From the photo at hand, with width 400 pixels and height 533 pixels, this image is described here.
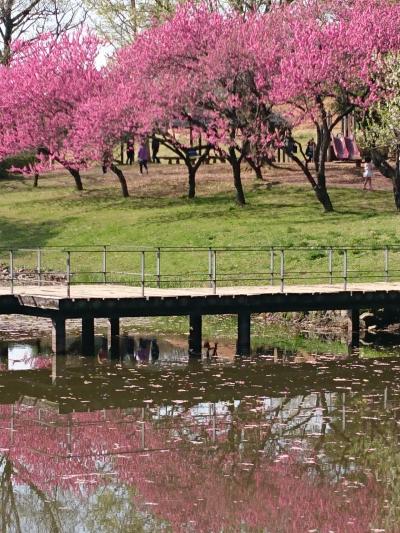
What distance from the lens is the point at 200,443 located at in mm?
24703

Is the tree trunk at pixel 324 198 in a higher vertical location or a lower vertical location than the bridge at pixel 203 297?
higher

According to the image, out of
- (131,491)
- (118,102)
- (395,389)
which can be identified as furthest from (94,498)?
(118,102)

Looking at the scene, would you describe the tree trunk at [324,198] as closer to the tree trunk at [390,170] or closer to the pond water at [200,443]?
the tree trunk at [390,170]

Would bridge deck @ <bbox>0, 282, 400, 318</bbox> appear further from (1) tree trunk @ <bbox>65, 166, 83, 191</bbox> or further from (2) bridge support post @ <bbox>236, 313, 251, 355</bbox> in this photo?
(1) tree trunk @ <bbox>65, 166, 83, 191</bbox>

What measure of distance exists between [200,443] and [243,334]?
37.9ft

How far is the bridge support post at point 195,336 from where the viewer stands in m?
35.8

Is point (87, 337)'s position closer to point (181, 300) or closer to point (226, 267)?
point (181, 300)

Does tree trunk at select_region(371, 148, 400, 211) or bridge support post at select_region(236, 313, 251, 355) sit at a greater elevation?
tree trunk at select_region(371, 148, 400, 211)

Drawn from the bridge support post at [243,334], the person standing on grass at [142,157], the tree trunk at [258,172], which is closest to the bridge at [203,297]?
the bridge support post at [243,334]

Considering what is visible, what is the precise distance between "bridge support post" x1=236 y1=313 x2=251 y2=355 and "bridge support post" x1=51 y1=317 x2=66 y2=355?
486 centimetres

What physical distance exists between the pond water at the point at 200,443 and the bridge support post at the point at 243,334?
82 cm

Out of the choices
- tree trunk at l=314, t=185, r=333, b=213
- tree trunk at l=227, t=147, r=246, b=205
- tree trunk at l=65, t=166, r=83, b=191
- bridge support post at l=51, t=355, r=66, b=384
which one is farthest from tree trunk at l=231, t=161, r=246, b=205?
bridge support post at l=51, t=355, r=66, b=384

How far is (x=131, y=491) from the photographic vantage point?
21031 mm

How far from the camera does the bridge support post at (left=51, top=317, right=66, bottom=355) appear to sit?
113ft
